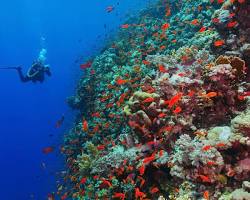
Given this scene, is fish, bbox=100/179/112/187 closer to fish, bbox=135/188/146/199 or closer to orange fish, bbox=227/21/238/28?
fish, bbox=135/188/146/199

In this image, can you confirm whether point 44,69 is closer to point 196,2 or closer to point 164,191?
point 196,2

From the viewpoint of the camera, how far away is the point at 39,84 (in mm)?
123625

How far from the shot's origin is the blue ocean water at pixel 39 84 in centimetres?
4419

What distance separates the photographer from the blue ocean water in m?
44.2

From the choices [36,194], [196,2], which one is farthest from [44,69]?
[36,194]

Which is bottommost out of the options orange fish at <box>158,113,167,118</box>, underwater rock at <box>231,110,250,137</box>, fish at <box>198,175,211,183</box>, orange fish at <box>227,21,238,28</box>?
fish at <box>198,175,211,183</box>

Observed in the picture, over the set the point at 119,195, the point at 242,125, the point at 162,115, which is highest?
the point at 162,115

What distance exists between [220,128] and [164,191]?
164 centimetres

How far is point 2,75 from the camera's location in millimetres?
152625

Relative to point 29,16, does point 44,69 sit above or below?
below

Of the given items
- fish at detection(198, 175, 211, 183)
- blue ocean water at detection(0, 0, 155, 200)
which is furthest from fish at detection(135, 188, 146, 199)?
blue ocean water at detection(0, 0, 155, 200)

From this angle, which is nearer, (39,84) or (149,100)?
(149,100)

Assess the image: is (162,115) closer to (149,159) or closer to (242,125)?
(149,159)

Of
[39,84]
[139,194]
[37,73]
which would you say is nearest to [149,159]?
[139,194]
